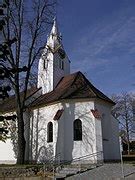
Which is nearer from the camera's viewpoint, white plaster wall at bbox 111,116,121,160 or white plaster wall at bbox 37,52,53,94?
white plaster wall at bbox 111,116,121,160

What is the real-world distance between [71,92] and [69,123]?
2858mm

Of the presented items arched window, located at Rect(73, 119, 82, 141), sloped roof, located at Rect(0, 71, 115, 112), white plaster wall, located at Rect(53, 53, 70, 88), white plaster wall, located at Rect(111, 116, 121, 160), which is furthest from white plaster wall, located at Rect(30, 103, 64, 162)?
white plaster wall, located at Rect(111, 116, 121, 160)

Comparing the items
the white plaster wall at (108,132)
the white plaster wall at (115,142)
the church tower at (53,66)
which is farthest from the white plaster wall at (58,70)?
the white plaster wall at (115,142)

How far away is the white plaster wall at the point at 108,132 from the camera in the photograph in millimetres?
25417

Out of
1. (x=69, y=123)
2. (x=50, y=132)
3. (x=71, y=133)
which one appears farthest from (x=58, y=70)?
(x=71, y=133)

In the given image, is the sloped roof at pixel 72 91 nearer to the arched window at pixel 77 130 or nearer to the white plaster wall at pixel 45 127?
the white plaster wall at pixel 45 127

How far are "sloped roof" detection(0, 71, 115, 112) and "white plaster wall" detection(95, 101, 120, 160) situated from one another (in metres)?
0.83

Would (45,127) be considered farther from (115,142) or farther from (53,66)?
(53,66)

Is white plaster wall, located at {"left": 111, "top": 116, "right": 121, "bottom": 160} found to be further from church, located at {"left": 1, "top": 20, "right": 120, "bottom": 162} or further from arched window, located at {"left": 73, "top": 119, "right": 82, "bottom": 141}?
arched window, located at {"left": 73, "top": 119, "right": 82, "bottom": 141}

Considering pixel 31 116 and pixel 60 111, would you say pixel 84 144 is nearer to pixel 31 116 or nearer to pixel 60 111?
pixel 60 111

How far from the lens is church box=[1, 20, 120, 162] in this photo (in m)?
24.0

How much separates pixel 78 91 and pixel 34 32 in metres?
6.67

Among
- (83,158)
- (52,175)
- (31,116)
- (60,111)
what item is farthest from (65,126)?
(52,175)

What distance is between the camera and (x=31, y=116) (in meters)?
28.5
